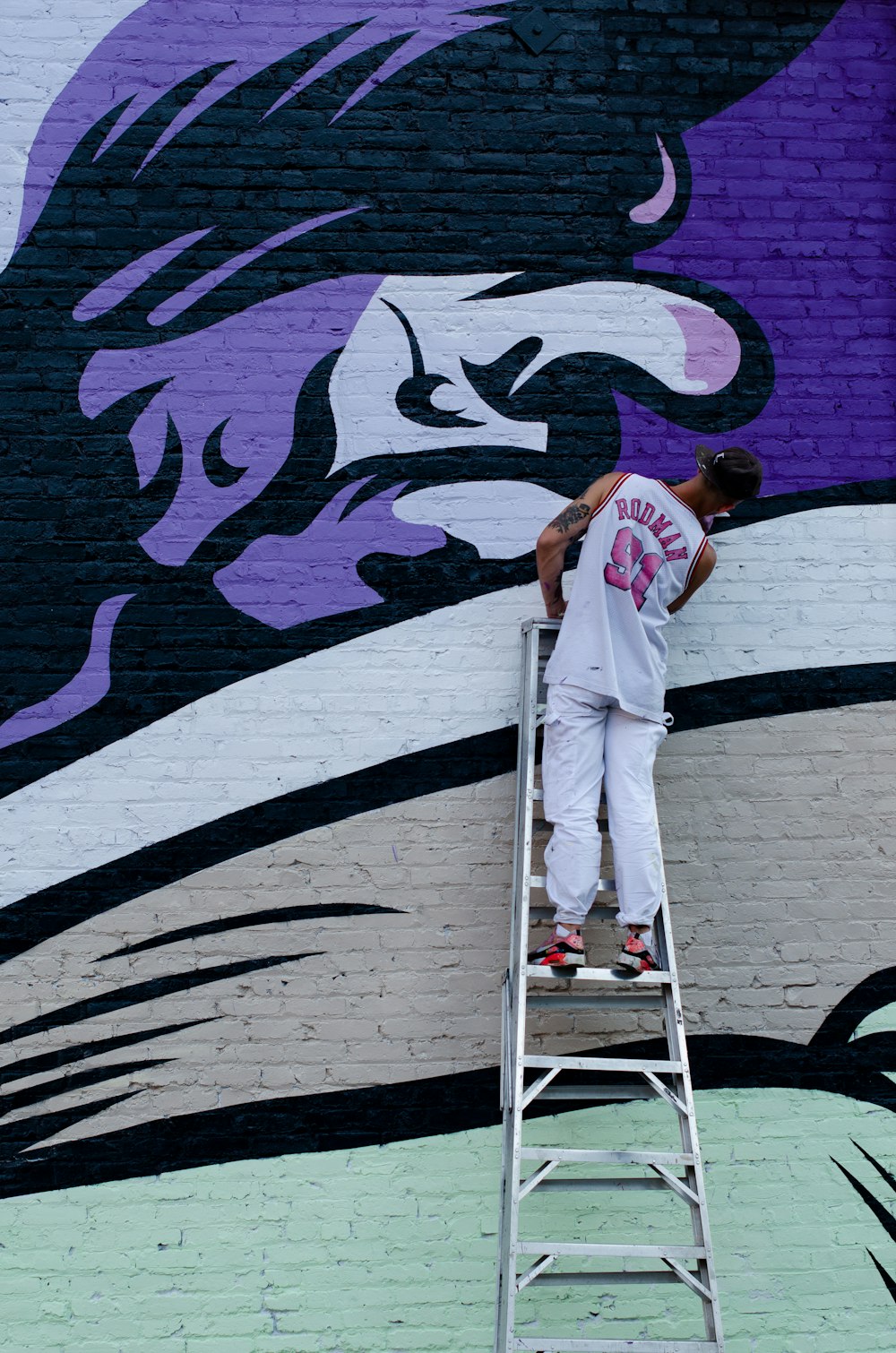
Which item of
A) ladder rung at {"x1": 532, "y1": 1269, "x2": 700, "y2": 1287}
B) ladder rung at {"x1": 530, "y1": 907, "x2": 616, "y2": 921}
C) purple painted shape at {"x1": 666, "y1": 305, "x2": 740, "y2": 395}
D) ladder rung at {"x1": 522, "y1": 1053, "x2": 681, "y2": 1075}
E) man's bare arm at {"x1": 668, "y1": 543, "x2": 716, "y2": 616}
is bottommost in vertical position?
ladder rung at {"x1": 532, "y1": 1269, "x2": 700, "y2": 1287}

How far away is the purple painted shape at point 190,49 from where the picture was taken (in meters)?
4.14

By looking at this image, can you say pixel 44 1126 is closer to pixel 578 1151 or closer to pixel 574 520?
pixel 578 1151

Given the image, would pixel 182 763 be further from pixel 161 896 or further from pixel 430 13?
pixel 430 13

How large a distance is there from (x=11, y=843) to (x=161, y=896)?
1.87ft

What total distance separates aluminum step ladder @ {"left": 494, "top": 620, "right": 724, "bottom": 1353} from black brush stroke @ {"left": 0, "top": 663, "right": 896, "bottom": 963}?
26cm

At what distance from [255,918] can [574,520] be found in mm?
1815

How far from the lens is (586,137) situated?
14.0 feet

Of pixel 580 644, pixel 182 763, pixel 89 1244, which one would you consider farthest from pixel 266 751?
pixel 89 1244

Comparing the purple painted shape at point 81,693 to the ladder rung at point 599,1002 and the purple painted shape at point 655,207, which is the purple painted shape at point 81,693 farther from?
the purple painted shape at point 655,207

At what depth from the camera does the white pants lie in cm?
360

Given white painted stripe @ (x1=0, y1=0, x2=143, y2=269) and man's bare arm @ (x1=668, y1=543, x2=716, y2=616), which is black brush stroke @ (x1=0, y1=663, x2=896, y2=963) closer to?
man's bare arm @ (x1=668, y1=543, x2=716, y2=616)

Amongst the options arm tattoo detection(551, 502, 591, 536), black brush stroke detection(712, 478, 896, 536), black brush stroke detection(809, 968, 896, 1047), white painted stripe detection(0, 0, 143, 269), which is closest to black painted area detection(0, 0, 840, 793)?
white painted stripe detection(0, 0, 143, 269)

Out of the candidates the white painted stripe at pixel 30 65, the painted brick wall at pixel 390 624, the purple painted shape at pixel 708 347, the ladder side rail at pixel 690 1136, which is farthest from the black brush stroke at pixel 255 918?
→ the white painted stripe at pixel 30 65

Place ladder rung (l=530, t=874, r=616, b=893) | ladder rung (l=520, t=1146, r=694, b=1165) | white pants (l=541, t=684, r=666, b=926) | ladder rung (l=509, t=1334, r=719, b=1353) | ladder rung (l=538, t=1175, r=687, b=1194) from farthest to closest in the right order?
ladder rung (l=530, t=874, r=616, b=893) < white pants (l=541, t=684, r=666, b=926) < ladder rung (l=538, t=1175, r=687, b=1194) < ladder rung (l=520, t=1146, r=694, b=1165) < ladder rung (l=509, t=1334, r=719, b=1353)
